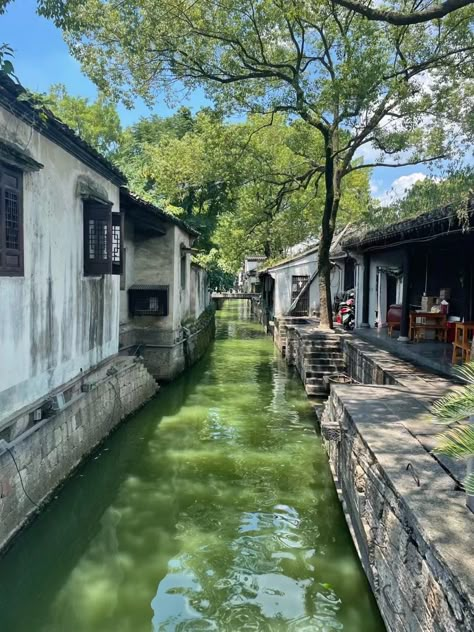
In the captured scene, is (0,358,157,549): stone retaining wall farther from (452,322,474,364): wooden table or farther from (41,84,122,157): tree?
(41,84,122,157): tree

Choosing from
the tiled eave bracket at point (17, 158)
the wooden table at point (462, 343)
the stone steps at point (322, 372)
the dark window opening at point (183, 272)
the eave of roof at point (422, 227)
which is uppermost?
the tiled eave bracket at point (17, 158)

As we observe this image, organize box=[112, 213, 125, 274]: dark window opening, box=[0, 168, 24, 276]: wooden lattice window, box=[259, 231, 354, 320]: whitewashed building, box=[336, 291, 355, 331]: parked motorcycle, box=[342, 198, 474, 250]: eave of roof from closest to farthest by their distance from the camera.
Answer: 1. box=[0, 168, 24, 276]: wooden lattice window
2. box=[342, 198, 474, 250]: eave of roof
3. box=[112, 213, 125, 274]: dark window opening
4. box=[336, 291, 355, 331]: parked motorcycle
5. box=[259, 231, 354, 320]: whitewashed building

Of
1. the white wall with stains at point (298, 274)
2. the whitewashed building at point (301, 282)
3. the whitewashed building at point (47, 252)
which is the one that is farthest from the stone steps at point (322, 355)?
the white wall with stains at point (298, 274)

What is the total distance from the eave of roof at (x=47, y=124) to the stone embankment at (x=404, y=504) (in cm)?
519

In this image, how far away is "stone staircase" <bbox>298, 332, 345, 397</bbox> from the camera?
1295 cm

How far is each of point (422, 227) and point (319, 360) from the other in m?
5.88

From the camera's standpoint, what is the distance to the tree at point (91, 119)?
28344mm

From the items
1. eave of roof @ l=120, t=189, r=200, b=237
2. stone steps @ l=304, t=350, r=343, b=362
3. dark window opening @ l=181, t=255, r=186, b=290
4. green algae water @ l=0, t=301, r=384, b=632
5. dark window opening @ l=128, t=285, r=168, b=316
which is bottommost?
green algae water @ l=0, t=301, r=384, b=632

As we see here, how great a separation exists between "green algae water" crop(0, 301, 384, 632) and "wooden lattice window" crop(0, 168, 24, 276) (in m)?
3.23

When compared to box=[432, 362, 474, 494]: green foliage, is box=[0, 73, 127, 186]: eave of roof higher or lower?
higher

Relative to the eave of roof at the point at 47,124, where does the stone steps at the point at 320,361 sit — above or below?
below

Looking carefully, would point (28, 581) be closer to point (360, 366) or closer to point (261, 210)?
point (360, 366)

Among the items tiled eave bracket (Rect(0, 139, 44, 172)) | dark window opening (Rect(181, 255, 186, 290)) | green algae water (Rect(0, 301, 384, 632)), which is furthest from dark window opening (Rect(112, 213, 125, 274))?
dark window opening (Rect(181, 255, 186, 290))

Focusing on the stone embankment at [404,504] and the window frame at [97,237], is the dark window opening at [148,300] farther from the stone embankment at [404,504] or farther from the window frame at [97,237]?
the stone embankment at [404,504]
